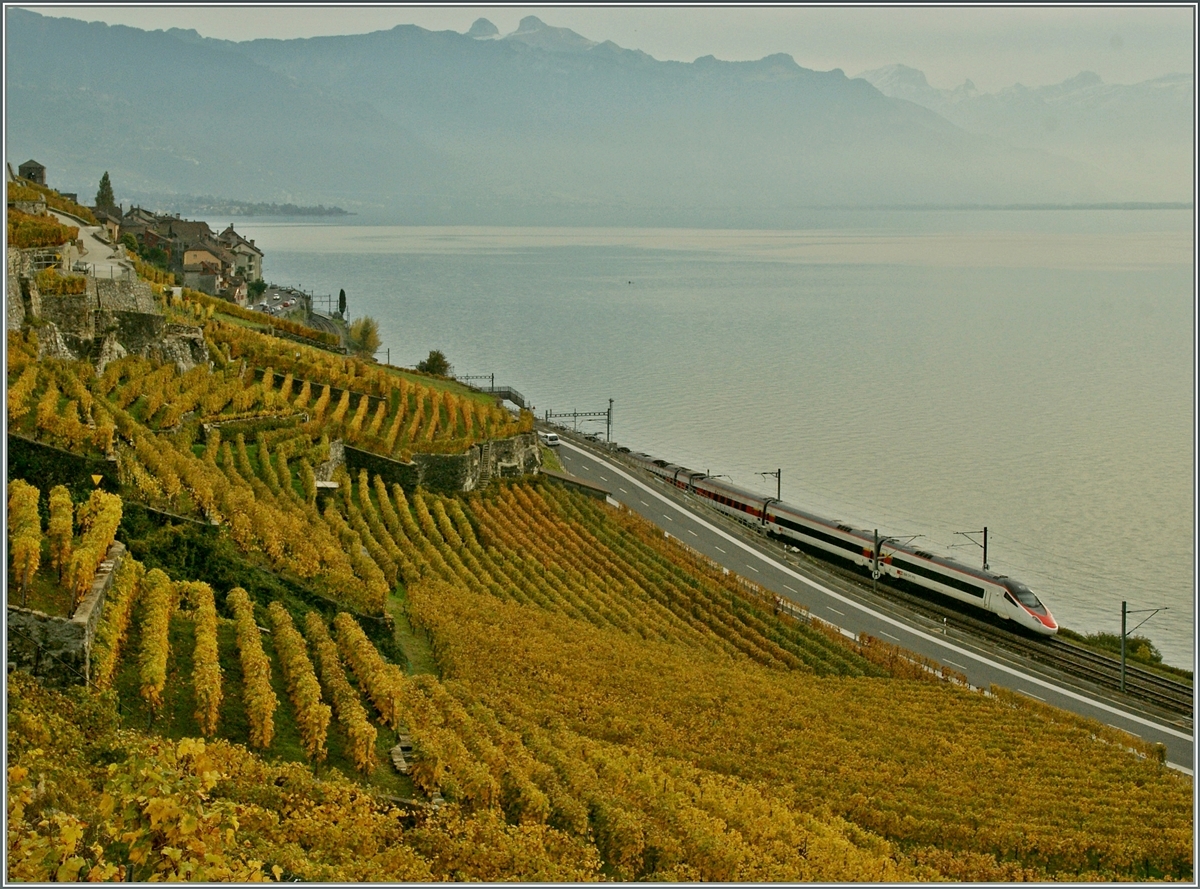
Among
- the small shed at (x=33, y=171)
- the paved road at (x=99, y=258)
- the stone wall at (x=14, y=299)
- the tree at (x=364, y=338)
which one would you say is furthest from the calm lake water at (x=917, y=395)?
the stone wall at (x=14, y=299)

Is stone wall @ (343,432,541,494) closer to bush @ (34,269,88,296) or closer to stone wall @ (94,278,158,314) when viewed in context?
stone wall @ (94,278,158,314)

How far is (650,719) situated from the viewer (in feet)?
80.6

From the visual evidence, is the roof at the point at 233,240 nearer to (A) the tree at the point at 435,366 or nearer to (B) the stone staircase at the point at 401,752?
(A) the tree at the point at 435,366

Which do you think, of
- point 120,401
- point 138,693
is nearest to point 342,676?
point 138,693

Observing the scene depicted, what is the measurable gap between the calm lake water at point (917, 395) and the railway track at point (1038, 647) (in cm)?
496

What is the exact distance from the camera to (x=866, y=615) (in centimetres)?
4231

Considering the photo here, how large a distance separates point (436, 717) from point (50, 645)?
6.33m

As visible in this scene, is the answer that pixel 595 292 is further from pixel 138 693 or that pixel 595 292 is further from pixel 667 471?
Answer: pixel 138 693

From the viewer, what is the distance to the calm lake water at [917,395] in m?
56.4

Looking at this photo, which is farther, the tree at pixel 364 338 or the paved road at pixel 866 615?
the tree at pixel 364 338

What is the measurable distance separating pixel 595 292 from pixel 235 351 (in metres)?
123

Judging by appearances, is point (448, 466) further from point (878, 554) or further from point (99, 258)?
point (99, 258)

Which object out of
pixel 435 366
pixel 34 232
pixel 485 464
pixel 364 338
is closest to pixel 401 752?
pixel 485 464

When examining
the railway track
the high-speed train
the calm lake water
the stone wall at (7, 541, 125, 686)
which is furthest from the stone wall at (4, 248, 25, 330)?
the calm lake water
